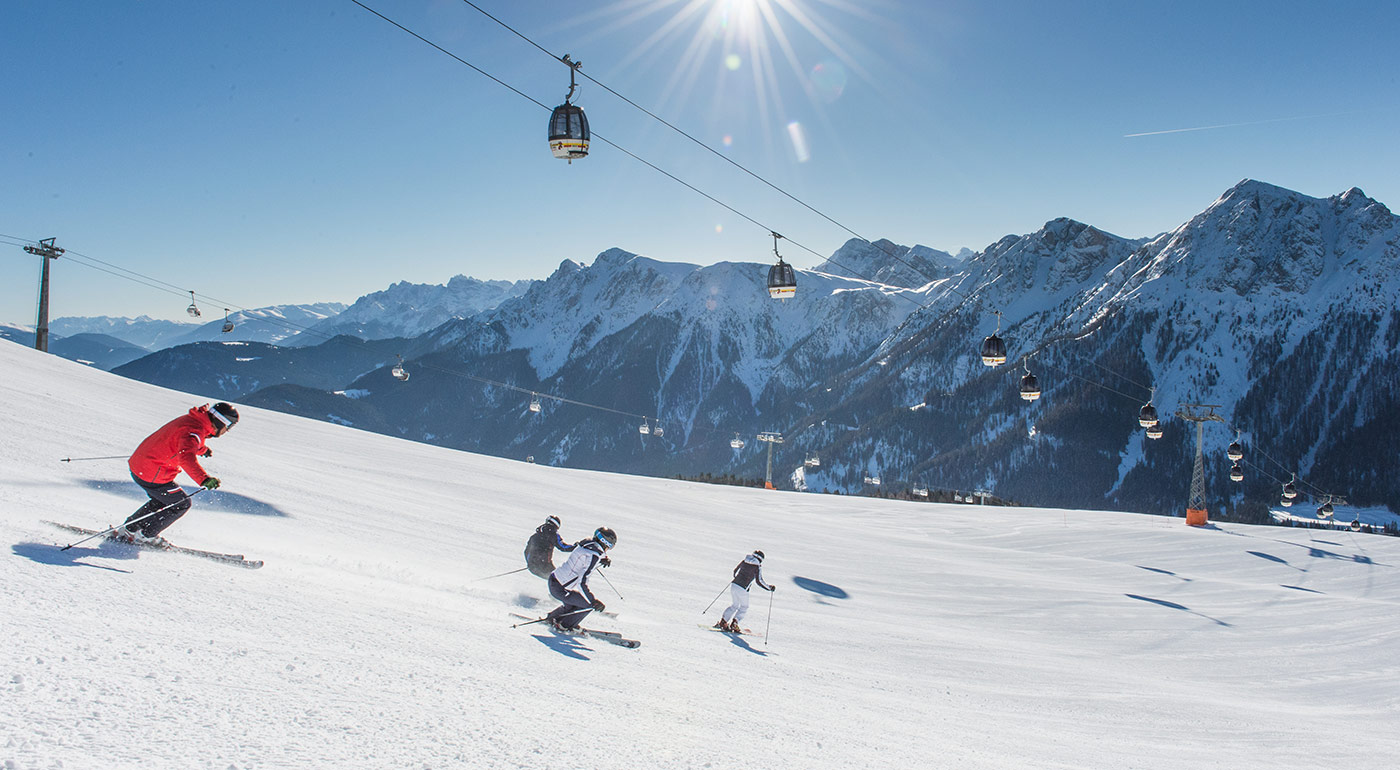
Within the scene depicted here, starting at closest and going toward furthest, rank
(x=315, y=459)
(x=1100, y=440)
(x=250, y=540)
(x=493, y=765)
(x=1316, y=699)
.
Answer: (x=493, y=765)
(x=250, y=540)
(x=1316, y=699)
(x=315, y=459)
(x=1100, y=440)

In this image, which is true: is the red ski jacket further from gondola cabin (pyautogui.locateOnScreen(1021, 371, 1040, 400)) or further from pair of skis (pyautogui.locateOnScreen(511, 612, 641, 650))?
gondola cabin (pyautogui.locateOnScreen(1021, 371, 1040, 400))

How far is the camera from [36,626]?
14.9 feet

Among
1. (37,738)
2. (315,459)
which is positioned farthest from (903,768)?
(315,459)

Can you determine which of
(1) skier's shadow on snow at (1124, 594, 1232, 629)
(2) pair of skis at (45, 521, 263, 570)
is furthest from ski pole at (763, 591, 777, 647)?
(1) skier's shadow on snow at (1124, 594, 1232, 629)

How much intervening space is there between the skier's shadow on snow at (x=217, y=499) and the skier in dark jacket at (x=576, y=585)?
493cm

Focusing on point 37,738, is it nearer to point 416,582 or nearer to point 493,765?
point 493,765

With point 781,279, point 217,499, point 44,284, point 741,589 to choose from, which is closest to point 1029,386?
point 781,279

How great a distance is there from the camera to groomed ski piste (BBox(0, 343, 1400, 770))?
14.0 ft

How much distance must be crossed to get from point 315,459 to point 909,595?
14290 mm

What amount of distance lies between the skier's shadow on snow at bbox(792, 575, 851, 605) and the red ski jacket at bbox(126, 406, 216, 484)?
11.0m

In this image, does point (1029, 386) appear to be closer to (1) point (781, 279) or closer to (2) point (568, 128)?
A: (1) point (781, 279)

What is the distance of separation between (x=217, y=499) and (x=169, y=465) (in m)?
3.31

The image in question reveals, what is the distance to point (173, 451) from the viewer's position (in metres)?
7.88

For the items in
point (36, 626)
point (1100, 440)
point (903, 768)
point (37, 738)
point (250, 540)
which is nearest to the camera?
point (37, 738)
